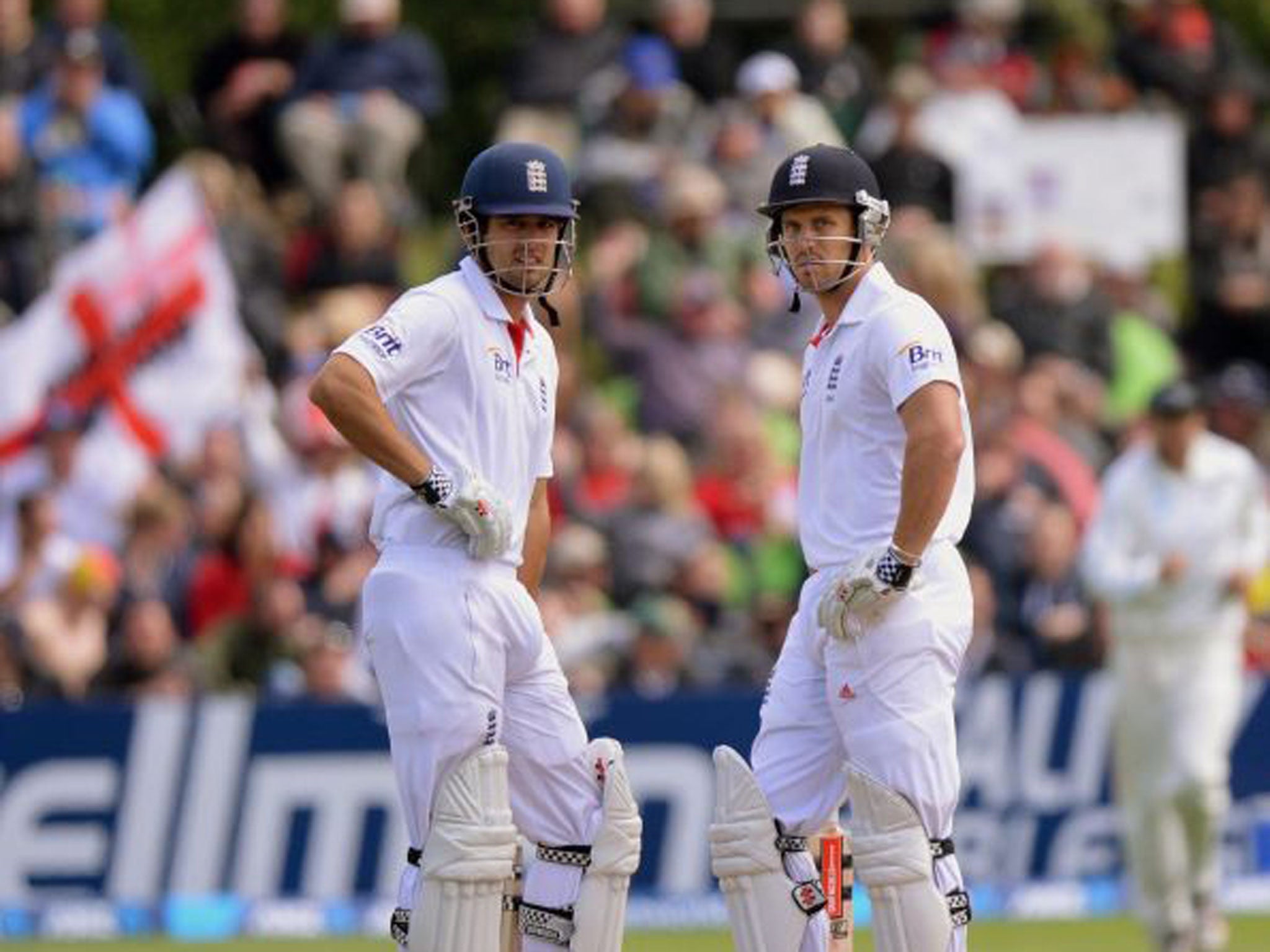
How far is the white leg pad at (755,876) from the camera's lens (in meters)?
9.92

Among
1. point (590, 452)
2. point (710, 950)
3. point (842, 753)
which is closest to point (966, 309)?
point (590, 452)

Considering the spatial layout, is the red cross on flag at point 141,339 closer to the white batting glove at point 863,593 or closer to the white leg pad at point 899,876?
the white batting glove at point 863,593

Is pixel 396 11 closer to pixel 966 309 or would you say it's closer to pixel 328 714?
pixel 966 309

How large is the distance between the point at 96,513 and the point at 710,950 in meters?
4.54

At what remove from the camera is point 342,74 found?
19594mm

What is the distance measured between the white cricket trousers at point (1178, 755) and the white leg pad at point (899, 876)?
518 centimetres

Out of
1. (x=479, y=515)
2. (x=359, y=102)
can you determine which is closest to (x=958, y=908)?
(x=479, y=515)

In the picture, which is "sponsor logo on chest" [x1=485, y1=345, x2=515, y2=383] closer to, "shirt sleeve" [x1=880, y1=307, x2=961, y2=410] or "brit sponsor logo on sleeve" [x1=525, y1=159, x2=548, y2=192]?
"brit sponsor logo on sleeve" [x1=525, y1=159, x2=548, y2=192]

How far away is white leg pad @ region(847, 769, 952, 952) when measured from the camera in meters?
9.73

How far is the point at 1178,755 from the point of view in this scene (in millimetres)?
14875

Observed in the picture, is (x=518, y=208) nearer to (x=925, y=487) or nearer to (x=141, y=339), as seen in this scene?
(x=925, y=487)

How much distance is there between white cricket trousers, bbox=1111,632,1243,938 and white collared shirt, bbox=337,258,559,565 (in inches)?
211

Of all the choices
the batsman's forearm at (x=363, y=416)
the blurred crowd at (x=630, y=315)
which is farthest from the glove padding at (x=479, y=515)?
the blurred crowd at (x=630, y=315)

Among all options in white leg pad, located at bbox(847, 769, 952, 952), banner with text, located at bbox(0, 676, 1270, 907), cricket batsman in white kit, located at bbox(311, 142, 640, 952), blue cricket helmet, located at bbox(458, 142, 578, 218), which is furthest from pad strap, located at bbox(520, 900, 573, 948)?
banner with text, located at bbox(0, 676, 1270, 907)
